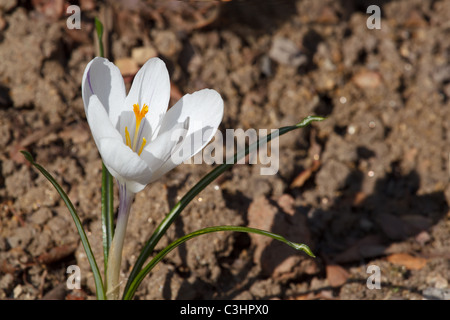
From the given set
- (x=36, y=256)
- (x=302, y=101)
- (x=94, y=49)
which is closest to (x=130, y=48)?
(x=94, y=49)

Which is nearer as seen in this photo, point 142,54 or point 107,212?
point 107,212

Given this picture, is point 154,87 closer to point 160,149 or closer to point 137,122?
point 137,122

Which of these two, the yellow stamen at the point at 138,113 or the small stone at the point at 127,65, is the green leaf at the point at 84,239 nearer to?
the yellow stamen at the point at 138,113

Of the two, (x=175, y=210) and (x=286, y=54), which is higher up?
(x=286, y=54)

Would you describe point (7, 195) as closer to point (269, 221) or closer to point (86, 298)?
point (86, 298)

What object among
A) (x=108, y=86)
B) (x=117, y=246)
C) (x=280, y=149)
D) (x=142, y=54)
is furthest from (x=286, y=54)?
(x=117, y=246)

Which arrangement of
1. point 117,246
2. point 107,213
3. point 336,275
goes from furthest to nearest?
1. point 336,275
2. point 107,213
3. point 117,246
